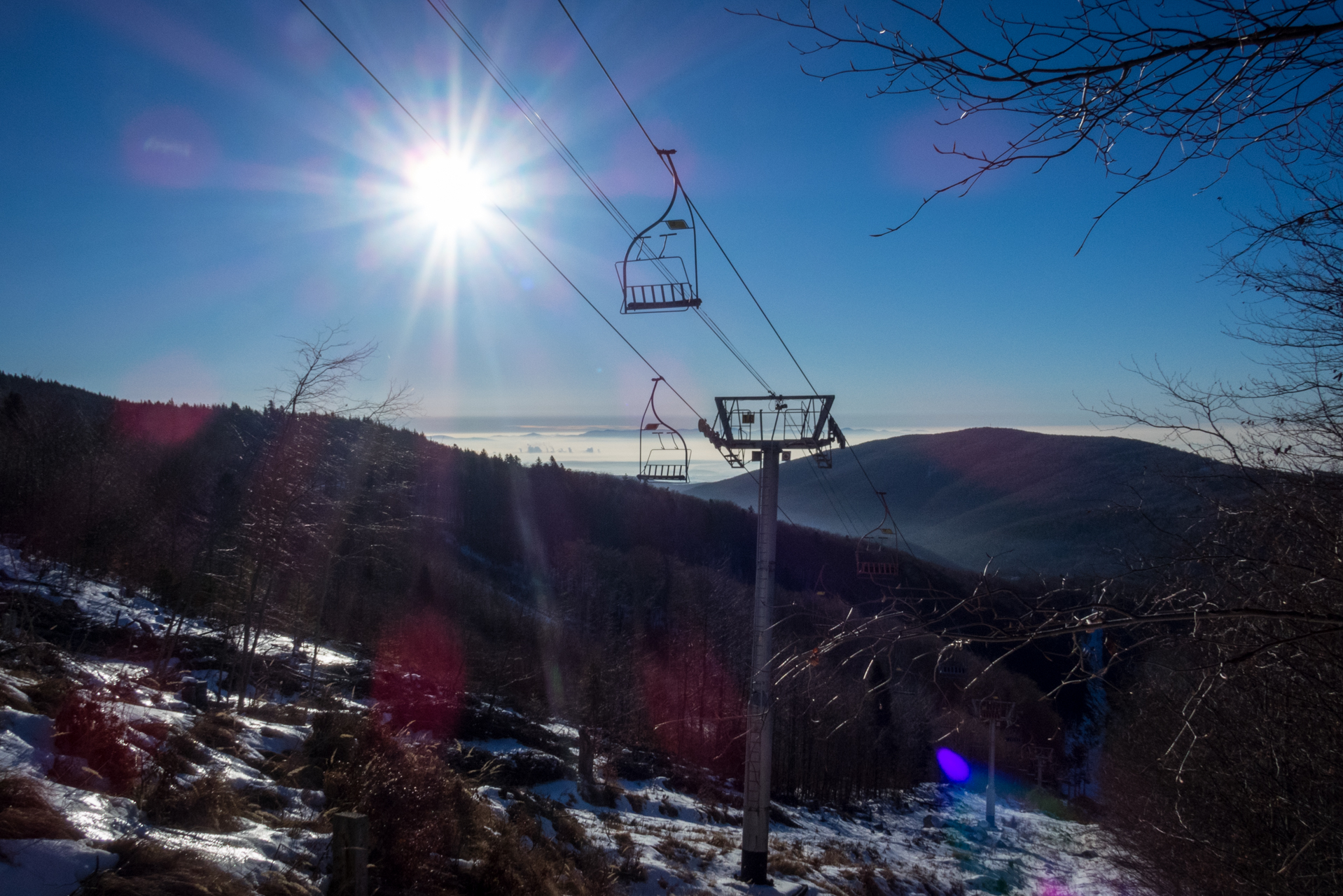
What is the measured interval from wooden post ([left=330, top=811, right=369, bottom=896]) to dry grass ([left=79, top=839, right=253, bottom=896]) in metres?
0.76

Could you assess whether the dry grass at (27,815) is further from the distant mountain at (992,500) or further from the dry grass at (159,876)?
the distant mountain at (992,500)

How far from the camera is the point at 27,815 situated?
492cm

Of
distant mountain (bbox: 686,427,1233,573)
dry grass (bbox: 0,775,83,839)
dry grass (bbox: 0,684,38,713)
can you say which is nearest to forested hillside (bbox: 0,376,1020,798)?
dry grass (bbox: 0,775,83,839)

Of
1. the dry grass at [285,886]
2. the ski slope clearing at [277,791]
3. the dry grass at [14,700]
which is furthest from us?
the dry grass at [14,700]

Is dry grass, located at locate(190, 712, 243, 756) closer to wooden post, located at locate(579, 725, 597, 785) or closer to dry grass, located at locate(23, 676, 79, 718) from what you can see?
dry grass, located at locate(23, 676, 79, 718)

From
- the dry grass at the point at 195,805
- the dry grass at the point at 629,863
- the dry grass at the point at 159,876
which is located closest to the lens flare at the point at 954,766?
the dry grass at the point at 629,863

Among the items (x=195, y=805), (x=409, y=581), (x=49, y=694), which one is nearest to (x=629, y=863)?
(x=195, y=805)

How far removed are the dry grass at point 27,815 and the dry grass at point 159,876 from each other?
35cm

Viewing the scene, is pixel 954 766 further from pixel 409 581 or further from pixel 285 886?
pixel 285 886

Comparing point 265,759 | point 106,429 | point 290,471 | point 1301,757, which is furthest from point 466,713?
point 106,429

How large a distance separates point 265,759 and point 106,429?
34476mm

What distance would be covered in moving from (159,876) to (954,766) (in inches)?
2506

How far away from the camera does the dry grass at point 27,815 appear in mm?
4766

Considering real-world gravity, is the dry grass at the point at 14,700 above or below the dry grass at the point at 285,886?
above
